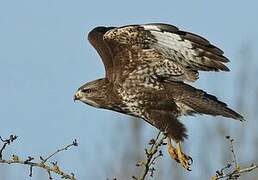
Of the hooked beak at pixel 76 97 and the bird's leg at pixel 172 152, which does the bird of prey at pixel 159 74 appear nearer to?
the bird's leg at pixel 172 152

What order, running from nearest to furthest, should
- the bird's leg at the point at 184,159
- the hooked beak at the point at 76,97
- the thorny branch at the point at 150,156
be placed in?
the thorny branch at the point at 150,156
the bird's leg at the point at 184,159
the hooked beak at the point at 76,97

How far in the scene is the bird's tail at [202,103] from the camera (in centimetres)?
956

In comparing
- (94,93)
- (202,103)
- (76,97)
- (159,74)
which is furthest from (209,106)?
(76,97)

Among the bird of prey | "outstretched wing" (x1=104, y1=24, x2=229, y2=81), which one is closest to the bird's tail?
the bird of prey

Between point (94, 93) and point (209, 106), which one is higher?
point (94, 93)

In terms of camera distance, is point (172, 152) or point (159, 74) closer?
point (172, 152)

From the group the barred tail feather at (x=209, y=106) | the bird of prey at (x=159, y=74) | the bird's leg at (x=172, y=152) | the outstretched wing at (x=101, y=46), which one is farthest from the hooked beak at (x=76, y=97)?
the bird's leg at (x=172, y=152)

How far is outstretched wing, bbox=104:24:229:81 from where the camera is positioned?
30.6ft

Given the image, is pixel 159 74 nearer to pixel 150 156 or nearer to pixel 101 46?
pixel 101 46

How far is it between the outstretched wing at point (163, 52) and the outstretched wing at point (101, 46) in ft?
0.51

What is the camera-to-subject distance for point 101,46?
10508 mm

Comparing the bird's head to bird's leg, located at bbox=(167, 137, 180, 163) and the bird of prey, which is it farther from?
bird's leg, located at bbox=(167, 137, 180, 163)

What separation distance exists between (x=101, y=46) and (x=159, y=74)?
33.4 inches

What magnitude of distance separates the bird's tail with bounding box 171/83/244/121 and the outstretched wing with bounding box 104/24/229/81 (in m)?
0.18
